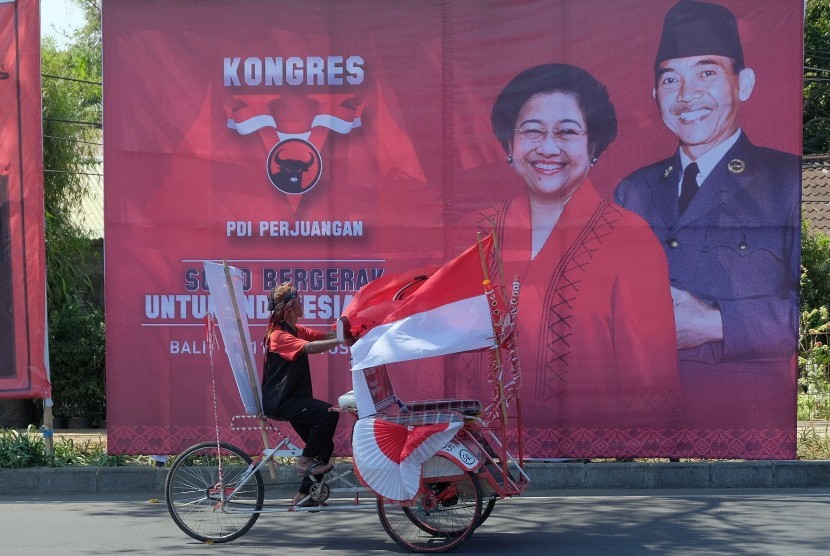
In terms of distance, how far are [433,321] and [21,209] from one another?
16.8ft

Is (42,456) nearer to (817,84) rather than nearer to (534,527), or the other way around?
(534,527)

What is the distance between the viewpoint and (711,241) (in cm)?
1016

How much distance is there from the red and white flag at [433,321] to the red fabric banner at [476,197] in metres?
2.70

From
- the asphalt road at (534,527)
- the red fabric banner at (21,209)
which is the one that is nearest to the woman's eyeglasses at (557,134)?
the asphalt road at (534,527)

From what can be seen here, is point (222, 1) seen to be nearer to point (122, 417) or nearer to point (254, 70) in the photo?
point (254, 70)

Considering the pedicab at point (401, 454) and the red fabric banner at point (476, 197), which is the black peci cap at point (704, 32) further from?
the pedicab at point (401, 454)

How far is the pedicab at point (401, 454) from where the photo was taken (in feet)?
24.6

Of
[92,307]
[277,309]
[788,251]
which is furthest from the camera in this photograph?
[92,307]

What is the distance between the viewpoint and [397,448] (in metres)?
7.55

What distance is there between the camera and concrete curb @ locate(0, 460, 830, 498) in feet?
32.9

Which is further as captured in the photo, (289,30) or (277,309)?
(289,30)

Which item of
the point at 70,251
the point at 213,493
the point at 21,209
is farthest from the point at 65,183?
the point at 213,493

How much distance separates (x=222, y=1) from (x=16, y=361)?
4.03 meters

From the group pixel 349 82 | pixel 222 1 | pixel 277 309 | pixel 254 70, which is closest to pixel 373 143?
pixel 349 82
